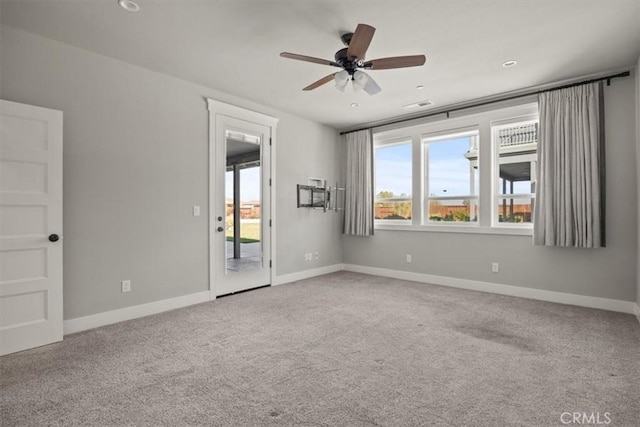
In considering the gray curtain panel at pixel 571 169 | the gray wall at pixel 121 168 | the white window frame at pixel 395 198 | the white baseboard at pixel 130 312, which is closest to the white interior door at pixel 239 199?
the gray wall at pixel 121 168

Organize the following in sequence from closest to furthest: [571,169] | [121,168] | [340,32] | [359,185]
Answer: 1. [340,32]
2. [121,168]
3. [571,169]
4. [359,185]

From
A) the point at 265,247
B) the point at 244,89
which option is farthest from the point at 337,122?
the point at 265,247

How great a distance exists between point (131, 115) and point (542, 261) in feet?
17.4

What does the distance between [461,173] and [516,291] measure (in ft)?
6.15

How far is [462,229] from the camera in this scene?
503 cm

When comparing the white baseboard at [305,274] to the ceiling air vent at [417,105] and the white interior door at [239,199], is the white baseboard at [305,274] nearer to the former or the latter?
the white interior door at [239,199]

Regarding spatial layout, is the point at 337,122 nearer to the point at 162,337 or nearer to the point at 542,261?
the point at 542,261

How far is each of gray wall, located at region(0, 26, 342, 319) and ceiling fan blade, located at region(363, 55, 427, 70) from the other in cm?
237

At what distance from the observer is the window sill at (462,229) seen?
4.50 m

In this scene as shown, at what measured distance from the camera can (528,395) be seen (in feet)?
6.78

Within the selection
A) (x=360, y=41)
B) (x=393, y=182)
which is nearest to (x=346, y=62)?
(x=360, y=41)

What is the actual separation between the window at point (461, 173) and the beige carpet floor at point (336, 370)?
152cm

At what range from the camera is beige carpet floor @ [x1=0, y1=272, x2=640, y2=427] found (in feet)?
6.20

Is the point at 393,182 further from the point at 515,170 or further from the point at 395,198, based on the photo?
the point at 515,170
